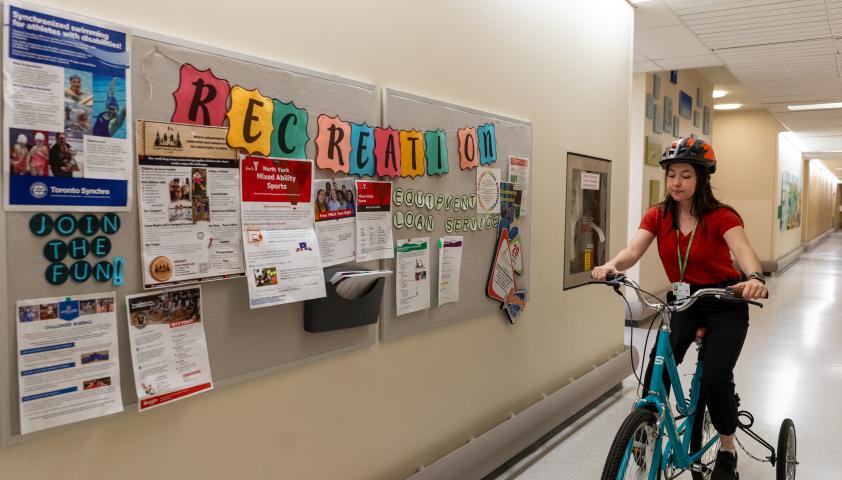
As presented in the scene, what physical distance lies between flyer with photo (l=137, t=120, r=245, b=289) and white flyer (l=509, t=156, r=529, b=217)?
1719 mm

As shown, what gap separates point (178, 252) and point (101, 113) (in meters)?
0.40

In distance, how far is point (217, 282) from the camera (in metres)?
1.79

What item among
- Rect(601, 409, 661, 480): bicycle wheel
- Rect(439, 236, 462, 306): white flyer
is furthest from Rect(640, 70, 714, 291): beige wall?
Rect(601, 409, 661, 480): bicycle wheel

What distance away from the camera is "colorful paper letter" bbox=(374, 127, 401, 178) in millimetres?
2312

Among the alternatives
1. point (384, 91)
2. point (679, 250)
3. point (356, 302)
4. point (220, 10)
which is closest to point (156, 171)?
point (220, 10)

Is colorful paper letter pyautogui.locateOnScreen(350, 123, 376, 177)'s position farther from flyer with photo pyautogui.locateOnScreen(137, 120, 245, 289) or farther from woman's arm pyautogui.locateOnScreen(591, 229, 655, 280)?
woman's arm pyautogui.locateOnScreen(591, 229, 655, 280)

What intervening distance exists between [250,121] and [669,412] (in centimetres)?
180

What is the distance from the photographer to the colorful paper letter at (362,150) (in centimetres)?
221

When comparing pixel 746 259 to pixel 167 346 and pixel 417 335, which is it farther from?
pixel 167 346

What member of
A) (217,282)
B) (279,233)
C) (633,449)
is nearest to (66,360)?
(217,282)

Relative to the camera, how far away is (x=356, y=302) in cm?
218

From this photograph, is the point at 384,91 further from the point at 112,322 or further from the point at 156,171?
the point at 112,322

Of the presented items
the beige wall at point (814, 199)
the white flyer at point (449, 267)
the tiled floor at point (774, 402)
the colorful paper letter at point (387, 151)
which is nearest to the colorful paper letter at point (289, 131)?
the colorful paper letter at point (387, 151)

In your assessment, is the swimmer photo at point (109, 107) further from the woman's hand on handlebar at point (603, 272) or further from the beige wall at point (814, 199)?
the beige wall at point (814, 199)
